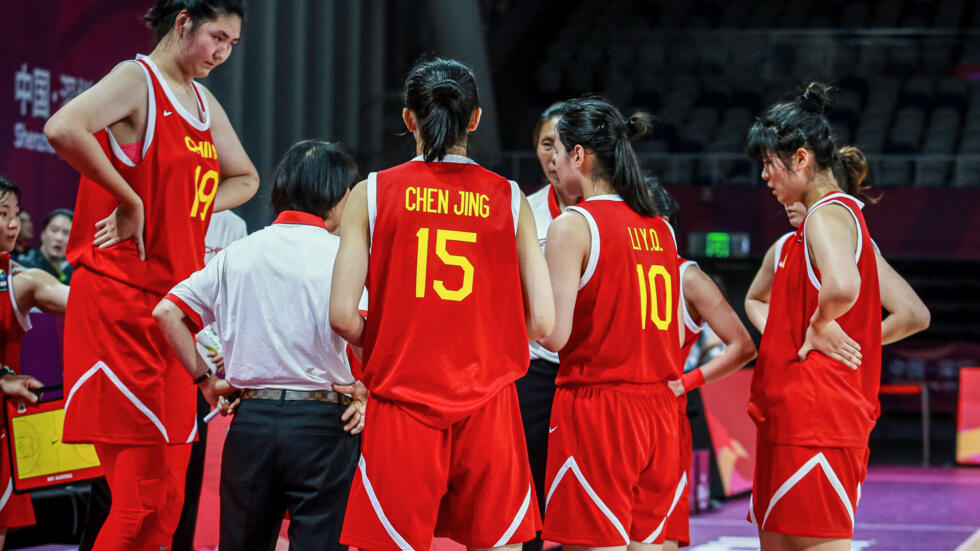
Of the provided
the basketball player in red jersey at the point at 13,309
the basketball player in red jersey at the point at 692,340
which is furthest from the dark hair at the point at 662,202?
the basketball player in red jersey at the point at 13,309

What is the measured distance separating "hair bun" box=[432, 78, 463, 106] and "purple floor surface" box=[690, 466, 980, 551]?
4.23m

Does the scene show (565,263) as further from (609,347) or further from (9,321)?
(9,321)

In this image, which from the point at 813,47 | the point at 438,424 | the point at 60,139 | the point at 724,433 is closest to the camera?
the point at 438,424

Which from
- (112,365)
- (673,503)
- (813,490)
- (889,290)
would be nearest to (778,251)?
(889,290)

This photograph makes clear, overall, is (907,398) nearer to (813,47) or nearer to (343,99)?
(813,47)

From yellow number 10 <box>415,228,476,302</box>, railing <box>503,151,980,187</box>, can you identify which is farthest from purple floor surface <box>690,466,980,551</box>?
railing <box>503,151,980,187</box>

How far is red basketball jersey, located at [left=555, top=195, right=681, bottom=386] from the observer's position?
10.5 feet

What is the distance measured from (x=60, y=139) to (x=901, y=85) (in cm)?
1729

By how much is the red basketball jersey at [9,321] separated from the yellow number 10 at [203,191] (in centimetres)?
133

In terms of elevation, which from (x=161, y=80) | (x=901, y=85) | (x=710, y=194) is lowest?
(x=161, y=80)

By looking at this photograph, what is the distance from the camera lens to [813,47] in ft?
58.7

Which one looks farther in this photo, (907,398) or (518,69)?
(518,69)

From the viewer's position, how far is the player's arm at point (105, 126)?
3006 millimetres

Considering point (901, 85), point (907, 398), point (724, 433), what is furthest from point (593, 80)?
point (724, 433)
